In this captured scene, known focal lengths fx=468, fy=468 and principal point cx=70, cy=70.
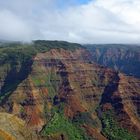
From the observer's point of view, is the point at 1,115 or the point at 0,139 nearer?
the point at 0,139

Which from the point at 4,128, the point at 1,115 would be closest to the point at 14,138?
the point at 4,128

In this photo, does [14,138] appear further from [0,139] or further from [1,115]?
[1,115]

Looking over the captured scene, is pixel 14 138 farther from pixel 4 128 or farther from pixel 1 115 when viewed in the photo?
pixel 1 115

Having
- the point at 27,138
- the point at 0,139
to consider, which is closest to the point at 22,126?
the point at 27,138

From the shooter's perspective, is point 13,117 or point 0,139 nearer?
point 0,139

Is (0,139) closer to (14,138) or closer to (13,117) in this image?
(14,138)

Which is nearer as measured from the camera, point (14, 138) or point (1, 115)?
point (14, 138)

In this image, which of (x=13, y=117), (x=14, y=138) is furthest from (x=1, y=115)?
(x=14, y=138)
